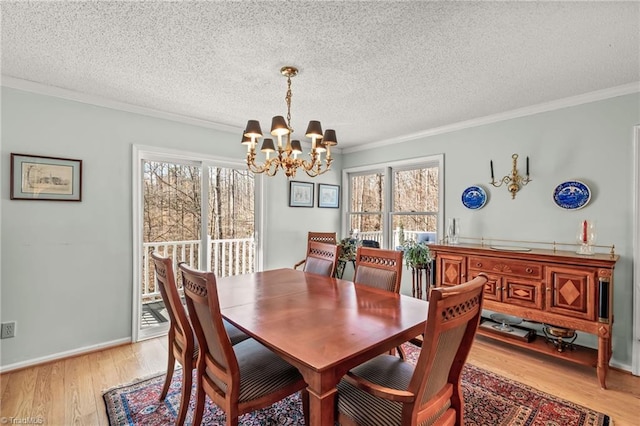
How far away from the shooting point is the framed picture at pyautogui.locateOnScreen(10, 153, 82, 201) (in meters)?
2.59

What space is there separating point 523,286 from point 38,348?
171 inches

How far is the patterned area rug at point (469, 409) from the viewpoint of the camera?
198 centimetres

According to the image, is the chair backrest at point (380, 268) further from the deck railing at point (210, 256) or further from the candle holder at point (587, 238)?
the deck railing at point (210, 256)

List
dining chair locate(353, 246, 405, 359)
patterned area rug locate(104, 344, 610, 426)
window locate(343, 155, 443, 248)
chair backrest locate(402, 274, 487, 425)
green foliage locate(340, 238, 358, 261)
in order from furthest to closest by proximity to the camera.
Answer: green foliage locate(340, 238, 358, 261), window locate(343, 155, 443, 248), dining chair locate(353, 246, 405, 359), patterned area rug locate(104, 344, 610, 426), chair backrest locate(402, 274, 487, 425)

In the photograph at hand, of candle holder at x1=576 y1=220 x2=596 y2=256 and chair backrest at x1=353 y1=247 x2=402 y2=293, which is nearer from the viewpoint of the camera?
chair backrest at x1=353 y1=247 x2=402 y2=293

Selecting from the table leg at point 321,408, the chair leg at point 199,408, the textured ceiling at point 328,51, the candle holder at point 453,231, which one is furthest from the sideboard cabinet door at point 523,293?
the chair leg at point 199,408

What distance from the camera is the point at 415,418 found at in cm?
119

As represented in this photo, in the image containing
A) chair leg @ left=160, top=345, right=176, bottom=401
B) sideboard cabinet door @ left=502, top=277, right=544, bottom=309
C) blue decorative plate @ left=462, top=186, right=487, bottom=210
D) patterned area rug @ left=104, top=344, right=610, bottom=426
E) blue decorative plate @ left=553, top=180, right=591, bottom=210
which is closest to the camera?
patterned area rug @ left=104, top=344, right=610, bottom=426

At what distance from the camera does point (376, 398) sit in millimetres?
1417

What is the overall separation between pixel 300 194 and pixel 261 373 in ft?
10.5

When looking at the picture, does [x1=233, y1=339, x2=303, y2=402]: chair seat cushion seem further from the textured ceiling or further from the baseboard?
the baseboard

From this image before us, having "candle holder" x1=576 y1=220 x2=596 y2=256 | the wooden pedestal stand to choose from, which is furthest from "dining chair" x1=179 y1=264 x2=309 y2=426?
"candle holder" x1=576 y1=220 x2=596 y2=256

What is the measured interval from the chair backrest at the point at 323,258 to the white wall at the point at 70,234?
1.87m

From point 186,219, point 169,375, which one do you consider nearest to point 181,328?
point 169,375
